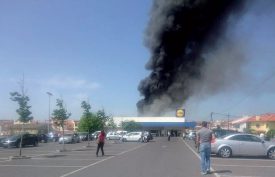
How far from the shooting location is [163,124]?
9625 cm

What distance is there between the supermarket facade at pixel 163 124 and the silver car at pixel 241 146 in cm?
6709

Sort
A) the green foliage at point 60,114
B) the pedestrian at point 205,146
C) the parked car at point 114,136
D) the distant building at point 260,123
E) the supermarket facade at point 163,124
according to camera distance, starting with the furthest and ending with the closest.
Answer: the supermarket facade at point 163,124, the distant building at point 260,123, the parked car at point 114,136, the green foliage at point 60,114, the pedestrian at point 205,146

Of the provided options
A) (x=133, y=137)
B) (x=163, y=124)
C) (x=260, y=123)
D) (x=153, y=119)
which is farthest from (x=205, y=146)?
(x=163, y=124)

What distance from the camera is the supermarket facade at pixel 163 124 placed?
303ft

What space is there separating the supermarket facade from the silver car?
6709 centimetres

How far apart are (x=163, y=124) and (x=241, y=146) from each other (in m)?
74.0

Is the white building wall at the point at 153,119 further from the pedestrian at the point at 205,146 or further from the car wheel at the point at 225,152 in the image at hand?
the pedestrian at the point at 205,146

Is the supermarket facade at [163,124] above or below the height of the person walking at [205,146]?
above

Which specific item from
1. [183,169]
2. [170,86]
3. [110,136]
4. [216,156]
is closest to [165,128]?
[110,136]

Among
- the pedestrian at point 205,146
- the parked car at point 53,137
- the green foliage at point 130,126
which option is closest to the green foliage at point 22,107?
the pedestrian at point 205,146

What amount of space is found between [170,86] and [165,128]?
149ft

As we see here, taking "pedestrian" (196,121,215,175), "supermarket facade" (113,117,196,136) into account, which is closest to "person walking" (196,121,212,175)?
"pedestrian" (196,121,215,175)

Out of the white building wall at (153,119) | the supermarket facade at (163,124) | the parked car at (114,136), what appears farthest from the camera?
the supermarket facade at (163,124)

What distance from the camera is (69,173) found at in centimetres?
1392
